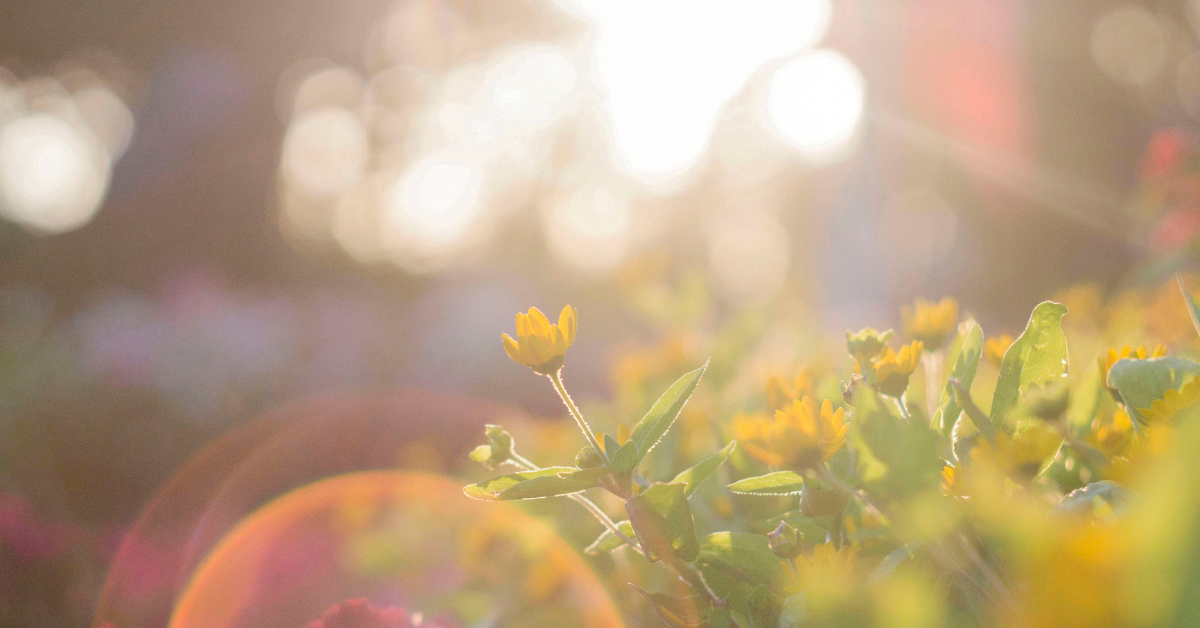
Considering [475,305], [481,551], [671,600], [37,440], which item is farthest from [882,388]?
[475,305]

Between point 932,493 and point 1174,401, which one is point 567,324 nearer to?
point 932,493

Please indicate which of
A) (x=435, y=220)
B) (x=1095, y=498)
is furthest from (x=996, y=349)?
(x=435, y=220)

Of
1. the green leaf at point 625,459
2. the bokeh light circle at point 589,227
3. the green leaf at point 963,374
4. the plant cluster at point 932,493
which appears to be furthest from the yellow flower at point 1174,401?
the bokeh light circle at point 589,227

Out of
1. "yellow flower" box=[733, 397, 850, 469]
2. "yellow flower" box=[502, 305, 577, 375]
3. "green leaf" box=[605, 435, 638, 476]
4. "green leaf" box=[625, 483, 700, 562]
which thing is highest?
"yellow flower" box=[502, 305, 577, 375]

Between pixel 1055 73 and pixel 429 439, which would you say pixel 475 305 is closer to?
pixel 429 439

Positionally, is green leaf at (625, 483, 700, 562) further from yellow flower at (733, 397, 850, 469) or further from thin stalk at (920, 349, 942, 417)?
thin stalk at (920, 349, 942, 417)

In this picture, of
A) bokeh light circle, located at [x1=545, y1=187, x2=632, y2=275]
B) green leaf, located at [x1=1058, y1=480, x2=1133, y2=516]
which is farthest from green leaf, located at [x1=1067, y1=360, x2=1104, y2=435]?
bokeh light circle, located at [x1=545, y1=187, x2=632, y2=275]

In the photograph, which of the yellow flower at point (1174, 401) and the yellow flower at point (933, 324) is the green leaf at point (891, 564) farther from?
the yellow flower at point (933, 324)
